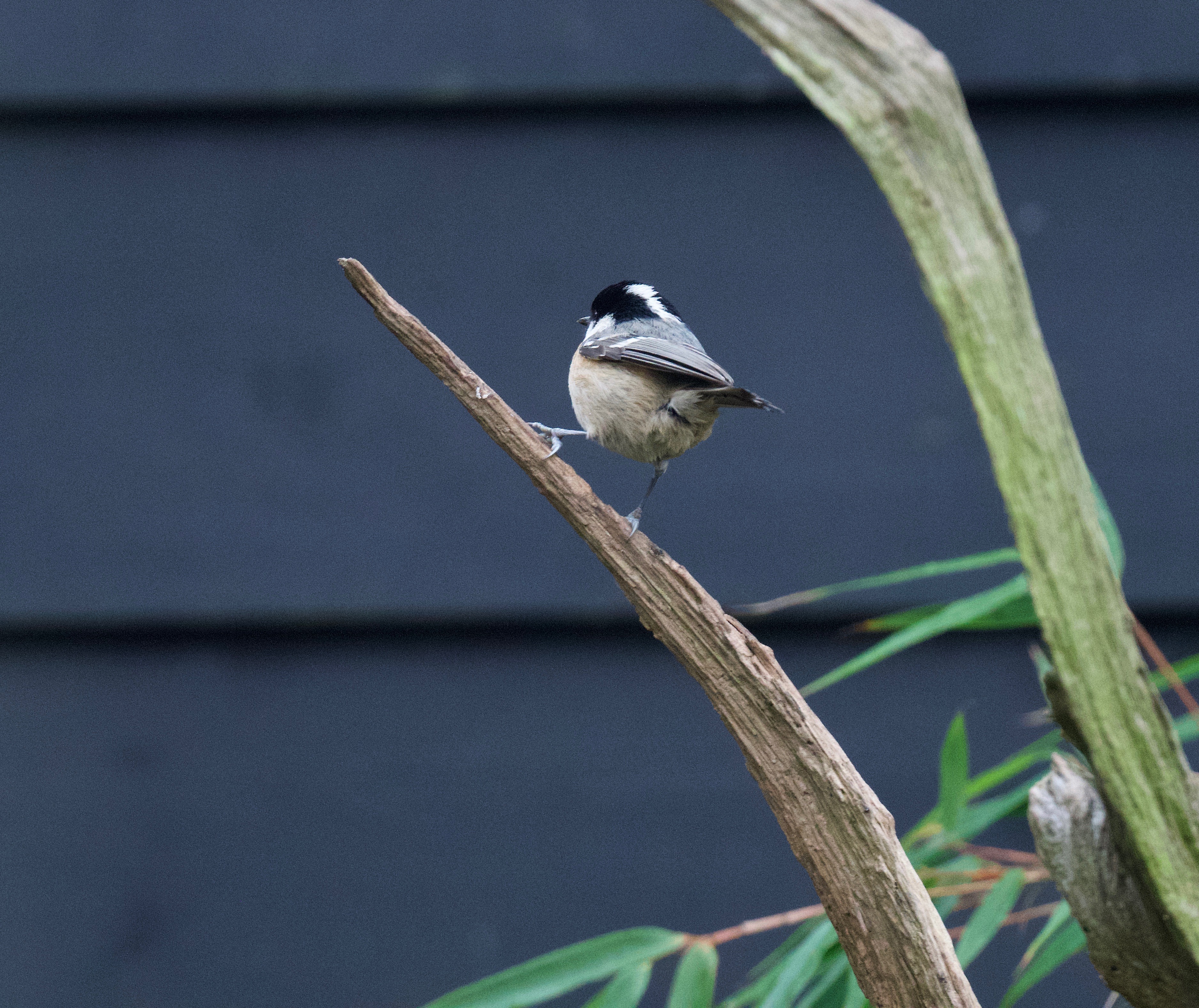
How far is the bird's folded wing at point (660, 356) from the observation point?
686 millimetres

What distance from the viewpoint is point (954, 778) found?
0.86m

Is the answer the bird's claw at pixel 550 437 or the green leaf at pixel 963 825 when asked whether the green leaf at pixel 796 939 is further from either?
the bird's claw at pixel 550 437

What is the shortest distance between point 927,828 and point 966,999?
1.50 ft

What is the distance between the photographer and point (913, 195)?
0.90 feet

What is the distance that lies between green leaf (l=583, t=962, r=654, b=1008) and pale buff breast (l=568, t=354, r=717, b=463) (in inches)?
15.6

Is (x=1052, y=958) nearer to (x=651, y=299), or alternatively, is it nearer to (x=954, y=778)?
(x=954, y=778)

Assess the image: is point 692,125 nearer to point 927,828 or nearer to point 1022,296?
point 927,828

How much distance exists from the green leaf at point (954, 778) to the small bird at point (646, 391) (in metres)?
0.32

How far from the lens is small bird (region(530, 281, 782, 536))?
0.71 m

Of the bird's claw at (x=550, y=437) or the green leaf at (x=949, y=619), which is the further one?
the green leaf at (x=949, y=619)

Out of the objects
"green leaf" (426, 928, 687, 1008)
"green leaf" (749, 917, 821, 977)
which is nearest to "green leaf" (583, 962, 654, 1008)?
"green leaf" (426, 928, 687, 1008)

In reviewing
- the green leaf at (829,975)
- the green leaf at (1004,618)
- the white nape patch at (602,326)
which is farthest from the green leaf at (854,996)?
the white nape patch at (602,326)

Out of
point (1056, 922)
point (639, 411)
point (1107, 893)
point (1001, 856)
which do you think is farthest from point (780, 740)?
point (1001, 856)

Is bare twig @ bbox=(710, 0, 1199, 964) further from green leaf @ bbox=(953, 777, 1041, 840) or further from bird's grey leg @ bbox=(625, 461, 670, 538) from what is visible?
green leaf @ bbox=(953, 777, 1041, 840)
